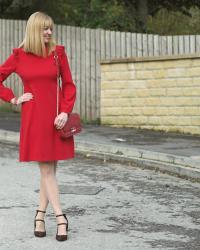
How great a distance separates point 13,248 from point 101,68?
10.1 m

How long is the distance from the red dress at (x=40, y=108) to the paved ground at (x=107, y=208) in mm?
768

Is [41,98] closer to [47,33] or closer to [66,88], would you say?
[66,88]

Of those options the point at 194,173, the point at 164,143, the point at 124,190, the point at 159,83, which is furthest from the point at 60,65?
the point at 159,83

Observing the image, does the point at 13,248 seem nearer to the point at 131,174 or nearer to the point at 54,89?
the point at 54,89

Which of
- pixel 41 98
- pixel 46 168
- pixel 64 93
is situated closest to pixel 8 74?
pixel 41 98

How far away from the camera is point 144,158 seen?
10.9 m

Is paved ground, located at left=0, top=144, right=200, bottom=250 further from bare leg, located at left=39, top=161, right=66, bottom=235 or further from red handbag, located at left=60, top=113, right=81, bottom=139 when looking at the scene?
red handbag, located at left=60, top=113, right=81, bottom=139

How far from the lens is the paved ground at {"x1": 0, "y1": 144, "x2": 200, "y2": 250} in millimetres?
6066

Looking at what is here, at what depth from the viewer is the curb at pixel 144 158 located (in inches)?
388

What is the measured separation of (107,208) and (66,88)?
72.4 inches

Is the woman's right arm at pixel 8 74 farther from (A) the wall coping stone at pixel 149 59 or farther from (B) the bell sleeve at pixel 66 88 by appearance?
(A) the wall coping stone at pixel 149 59

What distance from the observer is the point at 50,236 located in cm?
624

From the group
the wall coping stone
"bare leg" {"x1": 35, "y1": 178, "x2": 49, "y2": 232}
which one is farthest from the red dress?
the wall coping stone

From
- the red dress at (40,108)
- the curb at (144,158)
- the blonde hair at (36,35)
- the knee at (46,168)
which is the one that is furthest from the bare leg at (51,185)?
the curb at (144,158)
